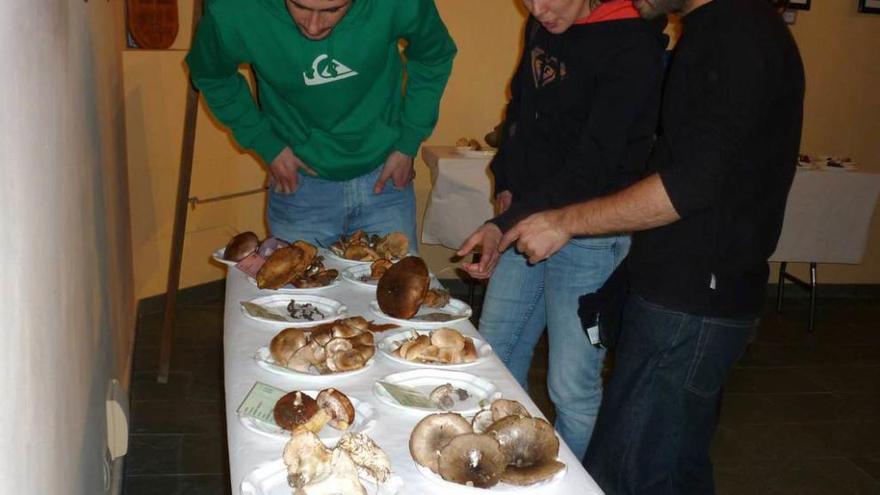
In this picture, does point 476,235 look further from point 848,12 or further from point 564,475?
point 848,12

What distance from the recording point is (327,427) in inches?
51.7

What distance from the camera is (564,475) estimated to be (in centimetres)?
118

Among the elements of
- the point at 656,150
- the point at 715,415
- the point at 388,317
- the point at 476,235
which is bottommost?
the point at 715,415

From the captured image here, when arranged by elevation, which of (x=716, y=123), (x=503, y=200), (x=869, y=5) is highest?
(x=869, y=5)

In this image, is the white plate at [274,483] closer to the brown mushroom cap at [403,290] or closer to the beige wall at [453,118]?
the brown mushroom cap at [403,290]

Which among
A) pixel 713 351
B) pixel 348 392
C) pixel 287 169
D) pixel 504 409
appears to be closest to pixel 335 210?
pixel 287 169

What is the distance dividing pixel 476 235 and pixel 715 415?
66 cm

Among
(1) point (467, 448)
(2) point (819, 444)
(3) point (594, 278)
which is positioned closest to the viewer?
(1) point (467, 448)

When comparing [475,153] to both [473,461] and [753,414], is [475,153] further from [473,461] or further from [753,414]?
[473,461]

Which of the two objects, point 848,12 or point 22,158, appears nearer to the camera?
point 22,158

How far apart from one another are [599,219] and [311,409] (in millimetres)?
746

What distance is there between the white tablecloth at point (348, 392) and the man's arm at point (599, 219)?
0.23 m

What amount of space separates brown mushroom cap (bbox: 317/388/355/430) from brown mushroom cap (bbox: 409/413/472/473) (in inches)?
5.1

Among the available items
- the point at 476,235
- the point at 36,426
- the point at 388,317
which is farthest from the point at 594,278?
the point at 36,426
